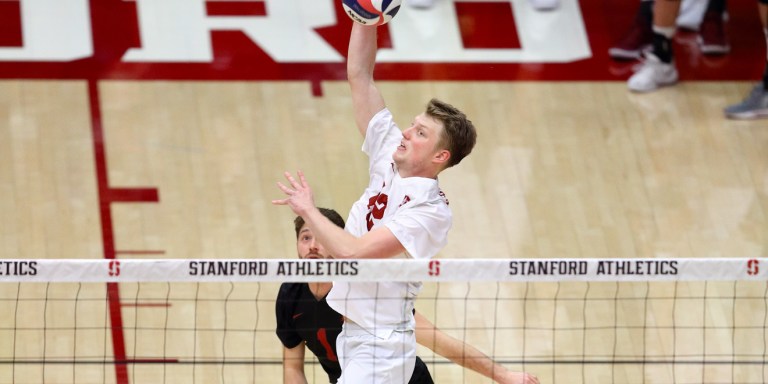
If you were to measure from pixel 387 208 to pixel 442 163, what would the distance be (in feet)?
1.21

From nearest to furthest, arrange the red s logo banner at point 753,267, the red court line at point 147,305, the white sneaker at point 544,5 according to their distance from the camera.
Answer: the red s logo banner at point 753,267, the red court line at point 147,305, the white sneaker at point 544,5

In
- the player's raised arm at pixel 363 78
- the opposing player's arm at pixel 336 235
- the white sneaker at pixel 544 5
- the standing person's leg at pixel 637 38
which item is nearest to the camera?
the opposing player's arm at pixel 336 235

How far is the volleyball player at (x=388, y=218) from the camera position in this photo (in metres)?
6.94

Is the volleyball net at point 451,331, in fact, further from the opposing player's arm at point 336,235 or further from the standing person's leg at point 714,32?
the standing person's leg at point 714,32

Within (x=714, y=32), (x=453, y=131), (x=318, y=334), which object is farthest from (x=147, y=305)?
(x=714, y=32)

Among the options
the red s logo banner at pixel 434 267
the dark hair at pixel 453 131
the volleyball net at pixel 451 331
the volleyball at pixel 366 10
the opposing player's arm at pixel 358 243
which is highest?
the volleyball at pixel 366 10

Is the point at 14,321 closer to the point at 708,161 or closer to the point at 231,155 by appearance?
the point at 231,155

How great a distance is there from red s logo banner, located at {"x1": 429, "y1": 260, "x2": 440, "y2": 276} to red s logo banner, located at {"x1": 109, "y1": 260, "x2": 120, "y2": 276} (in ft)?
5.22

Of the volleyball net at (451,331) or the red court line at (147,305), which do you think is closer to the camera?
the volleyball net at (451,331)

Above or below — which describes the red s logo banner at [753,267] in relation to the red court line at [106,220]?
above

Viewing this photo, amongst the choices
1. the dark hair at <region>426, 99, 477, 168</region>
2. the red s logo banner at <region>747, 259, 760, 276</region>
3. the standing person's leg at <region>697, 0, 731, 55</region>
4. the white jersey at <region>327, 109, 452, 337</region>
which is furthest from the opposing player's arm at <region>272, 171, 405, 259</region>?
the standing person's leg at <region>697, 0, 731, 55</region>

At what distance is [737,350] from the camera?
9.45m

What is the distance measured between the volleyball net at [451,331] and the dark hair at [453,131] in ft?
6.95

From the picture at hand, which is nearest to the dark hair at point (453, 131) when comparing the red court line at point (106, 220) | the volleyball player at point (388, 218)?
the volleyball player at point (388, 218)
